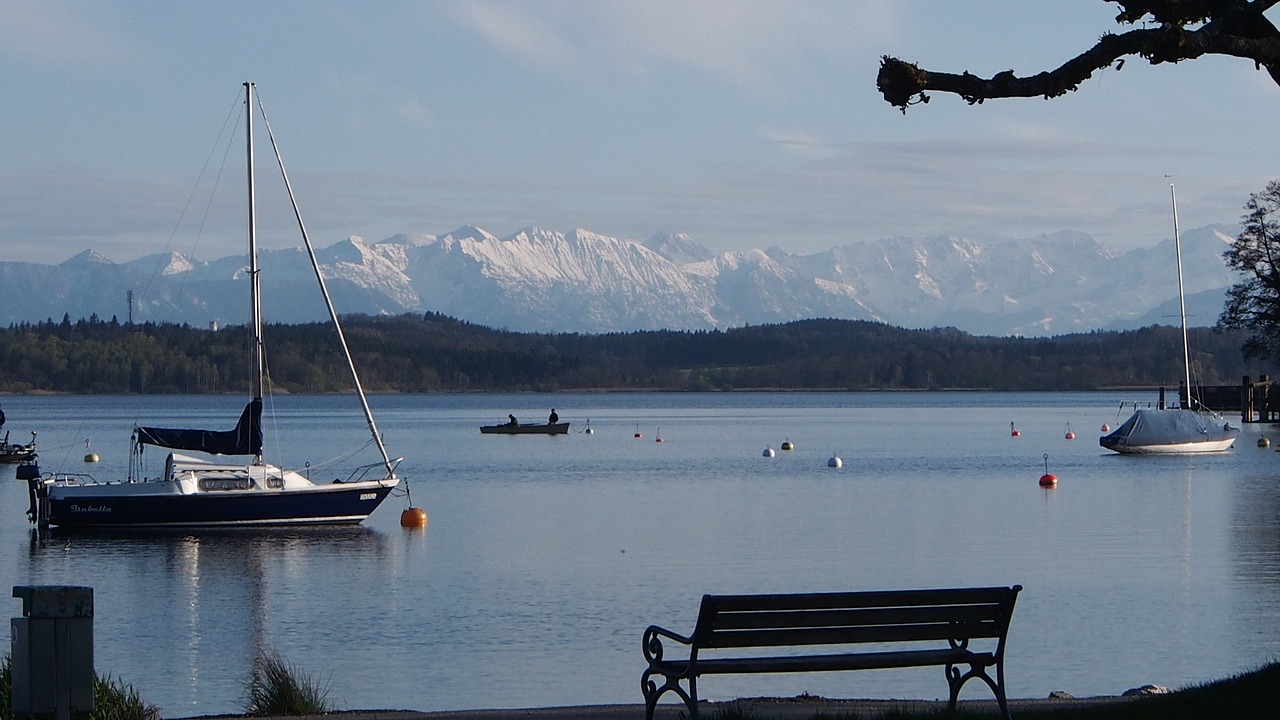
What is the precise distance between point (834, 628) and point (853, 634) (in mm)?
142

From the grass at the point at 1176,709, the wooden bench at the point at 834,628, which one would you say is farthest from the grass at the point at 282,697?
the grass at the point at 1176,709

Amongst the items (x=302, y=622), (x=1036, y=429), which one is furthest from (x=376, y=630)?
(x=1036, y=429)

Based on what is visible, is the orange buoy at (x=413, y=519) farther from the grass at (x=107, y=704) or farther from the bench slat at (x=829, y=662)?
the bench slat at (x=829, y=662)

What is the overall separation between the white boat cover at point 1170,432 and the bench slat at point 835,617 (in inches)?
2370

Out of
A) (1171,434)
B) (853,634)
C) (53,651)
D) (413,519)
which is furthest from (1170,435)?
(53,651)

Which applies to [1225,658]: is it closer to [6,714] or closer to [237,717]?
[237,717]

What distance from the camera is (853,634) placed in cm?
1173

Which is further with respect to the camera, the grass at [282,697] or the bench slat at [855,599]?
the grass at [282,697]

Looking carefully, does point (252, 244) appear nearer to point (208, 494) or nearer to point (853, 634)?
point (208, 494)

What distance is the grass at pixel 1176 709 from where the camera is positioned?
11219mm

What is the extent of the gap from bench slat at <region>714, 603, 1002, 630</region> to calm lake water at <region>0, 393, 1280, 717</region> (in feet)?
18.0

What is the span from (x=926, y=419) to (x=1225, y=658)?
11940 cm

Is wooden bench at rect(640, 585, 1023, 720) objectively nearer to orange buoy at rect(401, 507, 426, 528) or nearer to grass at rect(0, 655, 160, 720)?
grass at rect(0, 655, 160, 720)

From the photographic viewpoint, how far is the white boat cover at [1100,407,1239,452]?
225ft
